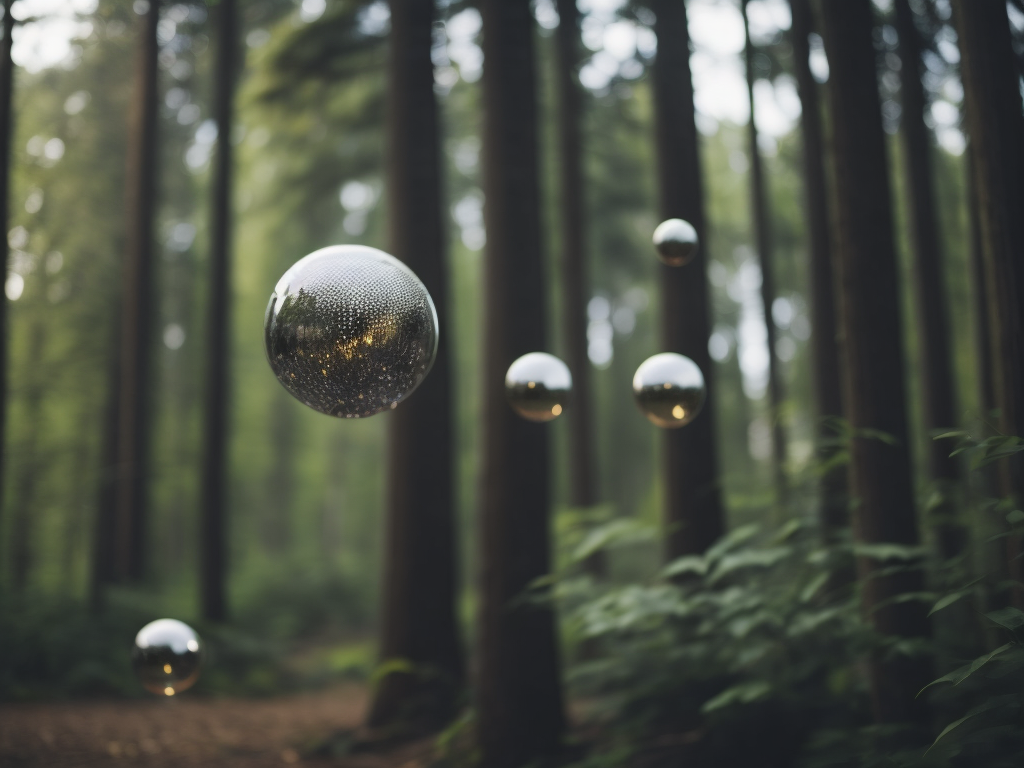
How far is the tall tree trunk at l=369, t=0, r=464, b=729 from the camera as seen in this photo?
8586 millimetres

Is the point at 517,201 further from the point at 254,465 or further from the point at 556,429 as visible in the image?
the point at 254,465

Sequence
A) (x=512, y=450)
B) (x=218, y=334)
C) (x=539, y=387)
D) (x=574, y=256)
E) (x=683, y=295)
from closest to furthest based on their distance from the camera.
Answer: (x=539, y=387) < (x=512, y=450) < (x=683, y=295) < (x=574, y=256) < (x=218, y=334)

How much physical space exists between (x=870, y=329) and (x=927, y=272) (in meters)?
4.31

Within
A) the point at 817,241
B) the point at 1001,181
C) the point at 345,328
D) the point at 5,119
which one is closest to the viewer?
the point at 345,328

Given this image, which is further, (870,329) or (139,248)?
(139,248)

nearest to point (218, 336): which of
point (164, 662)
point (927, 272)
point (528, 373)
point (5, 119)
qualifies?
point (5, 119)

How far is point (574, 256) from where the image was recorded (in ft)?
39.8

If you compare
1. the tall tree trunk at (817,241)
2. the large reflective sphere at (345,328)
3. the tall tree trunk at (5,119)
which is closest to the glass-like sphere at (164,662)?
the large reflective sphere at (345,328)

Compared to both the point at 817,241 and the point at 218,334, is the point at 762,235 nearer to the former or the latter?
the point at 817,241

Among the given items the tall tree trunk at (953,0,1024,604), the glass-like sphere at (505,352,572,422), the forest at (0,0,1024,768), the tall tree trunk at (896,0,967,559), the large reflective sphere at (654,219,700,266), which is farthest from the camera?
the tall tree trunk at (896,0,967,559)

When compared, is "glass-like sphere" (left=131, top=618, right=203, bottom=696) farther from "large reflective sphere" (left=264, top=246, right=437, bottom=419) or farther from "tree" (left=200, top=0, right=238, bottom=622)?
"tree" (left=200, top=0, right=238, bottom=622)

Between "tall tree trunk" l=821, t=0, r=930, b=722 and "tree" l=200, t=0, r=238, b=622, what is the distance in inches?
407

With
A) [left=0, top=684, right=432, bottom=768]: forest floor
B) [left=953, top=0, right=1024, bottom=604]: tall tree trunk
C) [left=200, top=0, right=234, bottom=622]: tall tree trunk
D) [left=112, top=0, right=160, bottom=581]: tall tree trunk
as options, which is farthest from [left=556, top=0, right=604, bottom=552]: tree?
[left=953, top=0, right=1024, bottom=604]: tall tree trunk

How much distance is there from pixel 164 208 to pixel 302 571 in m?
10.8
